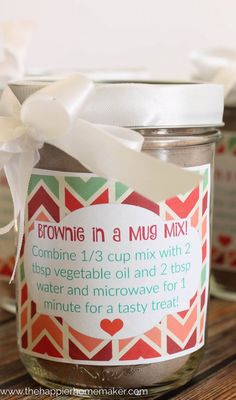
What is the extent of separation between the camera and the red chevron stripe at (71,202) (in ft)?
1.74

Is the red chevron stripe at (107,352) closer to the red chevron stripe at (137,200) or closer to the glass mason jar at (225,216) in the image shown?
the red chevron stripe at (137,200)

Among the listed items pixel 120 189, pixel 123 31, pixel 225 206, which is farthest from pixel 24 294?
pixel 123 31

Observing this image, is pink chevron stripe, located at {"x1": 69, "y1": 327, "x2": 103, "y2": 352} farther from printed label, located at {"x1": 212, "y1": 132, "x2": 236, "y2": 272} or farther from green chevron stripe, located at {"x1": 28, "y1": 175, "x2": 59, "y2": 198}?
printed label, located at {"x1": 212, "y1": 132, "x2": 236, "y2": 272}

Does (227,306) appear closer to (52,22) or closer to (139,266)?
(139,266)

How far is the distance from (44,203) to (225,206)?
0.31 meters

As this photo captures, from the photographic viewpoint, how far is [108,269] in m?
0.53

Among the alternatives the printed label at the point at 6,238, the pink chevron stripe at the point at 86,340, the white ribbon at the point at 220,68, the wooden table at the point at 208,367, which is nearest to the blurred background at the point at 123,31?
the white ribbon at the point at 220,68

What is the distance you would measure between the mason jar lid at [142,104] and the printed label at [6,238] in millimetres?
220

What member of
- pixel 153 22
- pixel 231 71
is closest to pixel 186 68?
pixel 153 22

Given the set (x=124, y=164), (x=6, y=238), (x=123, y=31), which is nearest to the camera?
(x=124, y=164)

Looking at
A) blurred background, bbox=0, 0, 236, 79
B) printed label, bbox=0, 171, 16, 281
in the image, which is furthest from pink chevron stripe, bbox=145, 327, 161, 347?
blurred background, bbox=0, 0, 236, 79

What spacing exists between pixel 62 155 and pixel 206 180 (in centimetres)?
11

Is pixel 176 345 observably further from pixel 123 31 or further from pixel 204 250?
pixel 123 31

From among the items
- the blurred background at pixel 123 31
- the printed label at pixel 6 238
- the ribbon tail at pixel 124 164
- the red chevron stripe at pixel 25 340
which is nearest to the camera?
the ribbon tail at pixel 124 164
